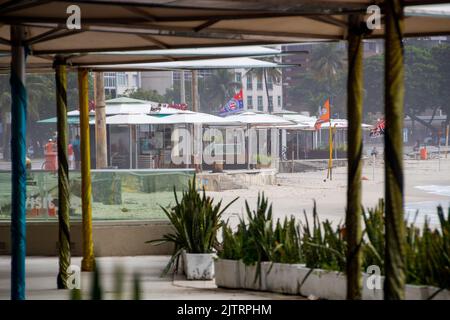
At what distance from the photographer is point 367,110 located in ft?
402

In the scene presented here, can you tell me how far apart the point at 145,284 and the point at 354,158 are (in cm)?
554

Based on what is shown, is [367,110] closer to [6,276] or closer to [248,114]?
[248,114]

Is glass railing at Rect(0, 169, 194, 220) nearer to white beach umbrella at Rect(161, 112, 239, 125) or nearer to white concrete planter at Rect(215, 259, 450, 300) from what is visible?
white concrete planter at Rect(215, 259, 450, 300)

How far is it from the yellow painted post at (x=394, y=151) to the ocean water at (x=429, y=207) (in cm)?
1459

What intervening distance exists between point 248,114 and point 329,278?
44.4 meters

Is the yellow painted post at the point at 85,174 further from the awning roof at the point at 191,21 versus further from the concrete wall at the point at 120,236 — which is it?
the awning roof at the point at 191,21

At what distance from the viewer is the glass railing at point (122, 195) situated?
17.4m

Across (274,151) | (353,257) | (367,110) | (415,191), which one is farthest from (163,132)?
(367,110)

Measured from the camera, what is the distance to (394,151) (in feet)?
23.8

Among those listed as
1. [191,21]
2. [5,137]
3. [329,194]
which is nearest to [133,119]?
→ [329,194]

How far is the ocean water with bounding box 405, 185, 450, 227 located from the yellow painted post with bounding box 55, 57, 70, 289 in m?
10.1

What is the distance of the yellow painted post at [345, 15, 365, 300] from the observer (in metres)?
8.87

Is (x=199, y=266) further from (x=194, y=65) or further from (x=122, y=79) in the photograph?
(x=122, y=79)

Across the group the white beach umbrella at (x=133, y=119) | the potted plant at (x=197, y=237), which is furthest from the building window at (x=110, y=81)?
the potted plant at (x=197, y=237)
